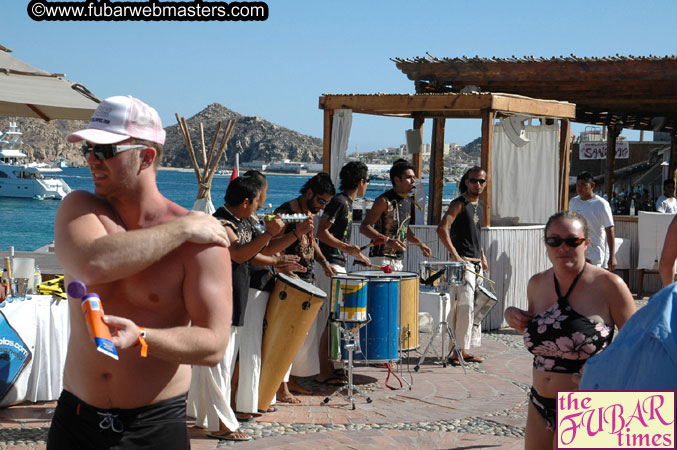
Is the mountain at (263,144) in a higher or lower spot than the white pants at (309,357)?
higher

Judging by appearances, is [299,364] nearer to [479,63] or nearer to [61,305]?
[61,305]

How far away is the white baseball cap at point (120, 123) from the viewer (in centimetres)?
226

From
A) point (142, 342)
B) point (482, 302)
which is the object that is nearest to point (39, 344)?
point (482, 302)

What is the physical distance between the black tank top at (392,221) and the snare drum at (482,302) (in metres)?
1.06

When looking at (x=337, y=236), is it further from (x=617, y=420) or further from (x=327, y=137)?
(x=617, y=420)

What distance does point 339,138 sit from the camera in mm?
10430

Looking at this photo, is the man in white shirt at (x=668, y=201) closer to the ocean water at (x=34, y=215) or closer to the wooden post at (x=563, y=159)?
the wooden post at (x=563, y=159)

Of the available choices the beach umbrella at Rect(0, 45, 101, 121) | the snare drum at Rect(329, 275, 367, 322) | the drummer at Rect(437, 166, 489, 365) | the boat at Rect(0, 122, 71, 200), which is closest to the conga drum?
the snare drum at Rect(329, 275, 367, 322)

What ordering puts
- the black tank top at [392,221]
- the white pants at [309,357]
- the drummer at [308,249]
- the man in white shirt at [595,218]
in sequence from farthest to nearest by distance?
the man in white shirt at [595,218] → the black tank top at [392,221] → the white pants at [309,357] → the drummer at [308,249]

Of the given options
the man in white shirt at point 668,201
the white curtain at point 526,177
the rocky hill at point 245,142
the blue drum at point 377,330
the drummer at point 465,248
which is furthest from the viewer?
the rocky hill at point 245,142

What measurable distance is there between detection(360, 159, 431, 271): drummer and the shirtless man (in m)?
5.49

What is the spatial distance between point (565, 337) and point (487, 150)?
6775 millimetres

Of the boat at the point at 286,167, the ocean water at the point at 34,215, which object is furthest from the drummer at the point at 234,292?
the boat at the point at 286,167

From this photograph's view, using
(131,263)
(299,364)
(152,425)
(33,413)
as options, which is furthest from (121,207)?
(299,364)
